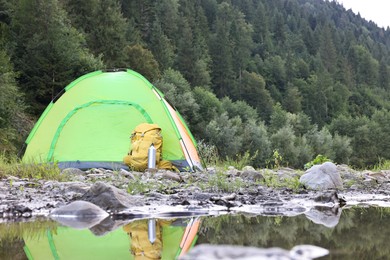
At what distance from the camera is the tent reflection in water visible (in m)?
2.32

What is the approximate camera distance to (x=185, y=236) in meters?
2.83

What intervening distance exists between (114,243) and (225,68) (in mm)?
86110

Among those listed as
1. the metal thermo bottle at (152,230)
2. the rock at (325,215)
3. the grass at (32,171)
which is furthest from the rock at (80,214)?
the grass at (32,171)

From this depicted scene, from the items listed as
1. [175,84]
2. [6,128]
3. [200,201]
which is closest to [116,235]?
[200,201]

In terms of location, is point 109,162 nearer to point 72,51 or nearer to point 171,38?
point 72,51

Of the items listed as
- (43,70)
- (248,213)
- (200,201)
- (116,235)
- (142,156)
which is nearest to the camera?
(116,235)

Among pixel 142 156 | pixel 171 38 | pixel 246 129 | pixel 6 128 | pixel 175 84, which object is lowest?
pixel 142 156

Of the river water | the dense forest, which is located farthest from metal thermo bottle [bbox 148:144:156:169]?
the river water

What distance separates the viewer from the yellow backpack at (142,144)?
9.52m

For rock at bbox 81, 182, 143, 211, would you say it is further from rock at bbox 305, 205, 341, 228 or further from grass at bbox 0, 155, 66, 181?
grass at bbox 0, 155, 66, 181

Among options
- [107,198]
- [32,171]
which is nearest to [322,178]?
[107,198]

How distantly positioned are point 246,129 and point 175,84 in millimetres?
8428

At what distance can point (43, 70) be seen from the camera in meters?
28.1

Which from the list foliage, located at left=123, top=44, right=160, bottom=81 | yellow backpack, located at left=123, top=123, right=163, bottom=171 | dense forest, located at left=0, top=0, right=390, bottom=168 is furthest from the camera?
foliage, located at left=123, top=44, right=160, bottom=81
